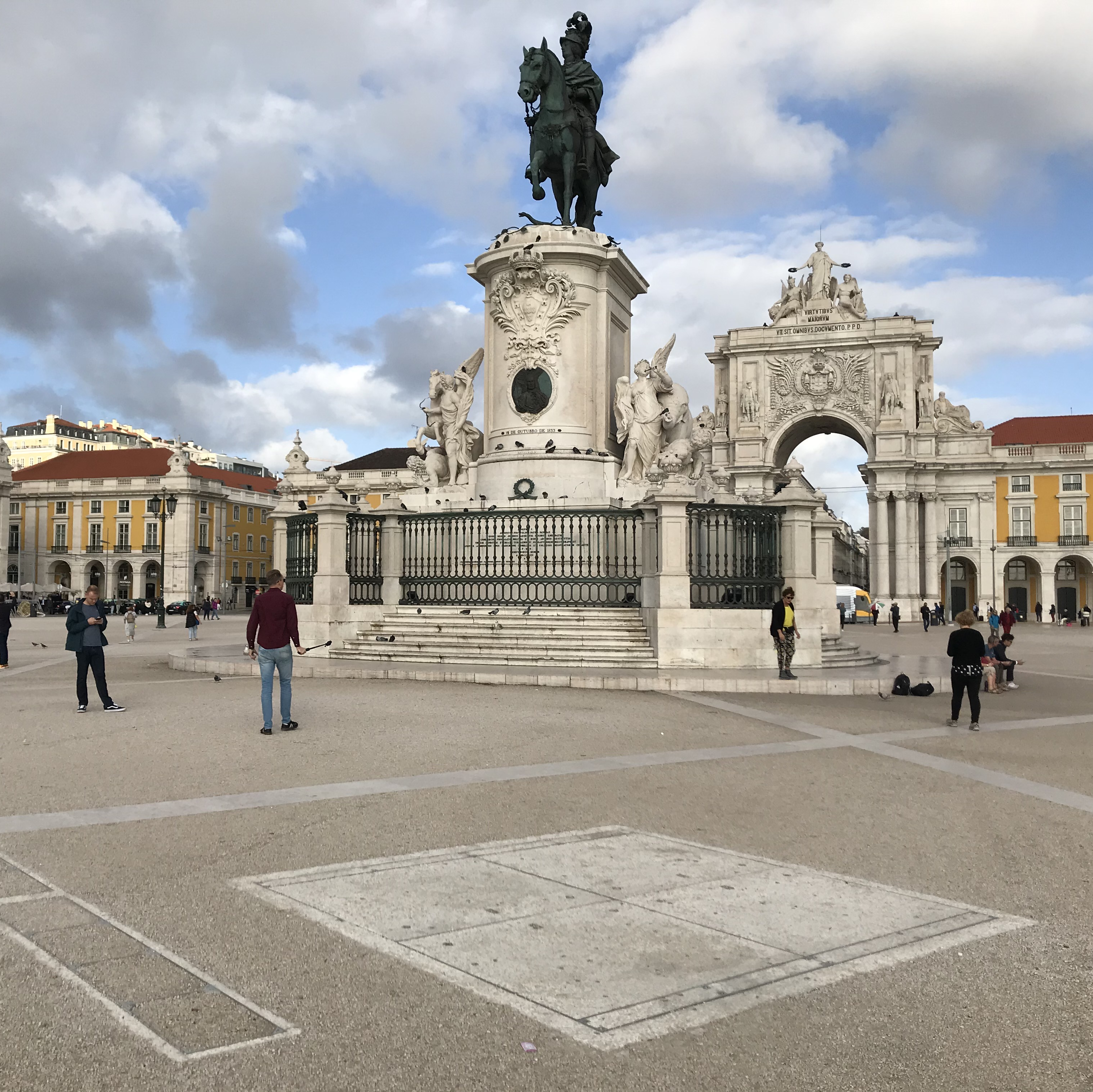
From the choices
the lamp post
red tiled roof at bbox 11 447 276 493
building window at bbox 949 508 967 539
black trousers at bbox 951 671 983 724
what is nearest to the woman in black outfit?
black trousers at bbox 951 671 983 724

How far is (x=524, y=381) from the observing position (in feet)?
62.2

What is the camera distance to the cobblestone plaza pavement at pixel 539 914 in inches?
123

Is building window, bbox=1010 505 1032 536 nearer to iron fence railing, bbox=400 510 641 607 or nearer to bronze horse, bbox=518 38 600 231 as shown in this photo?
bronze horse, bbox=518 38 600 231

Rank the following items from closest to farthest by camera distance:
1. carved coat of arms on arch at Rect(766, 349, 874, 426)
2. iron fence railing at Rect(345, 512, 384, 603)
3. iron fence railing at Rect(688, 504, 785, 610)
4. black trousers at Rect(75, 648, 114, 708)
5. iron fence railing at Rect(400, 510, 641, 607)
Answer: black trousers at Rect(75, 648, 114, 708) → iron fence railing at Rect(688, 504, 785, 610) → iron fence railing at Rect(400, 510, 641, 607) → iron fence railing at Rect(345, 512, 384, 603) → carved coat of arms on arch at Rect(766, 349, 874, 426)

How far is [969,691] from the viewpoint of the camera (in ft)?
33.8

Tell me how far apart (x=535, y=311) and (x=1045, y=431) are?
221 feet

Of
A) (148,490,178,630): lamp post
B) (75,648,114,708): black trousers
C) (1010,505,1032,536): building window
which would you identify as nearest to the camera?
(75,648,114,708): black trousers

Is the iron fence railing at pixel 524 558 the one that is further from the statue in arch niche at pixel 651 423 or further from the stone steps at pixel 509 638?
the statue in arch niche at pixel 651 423

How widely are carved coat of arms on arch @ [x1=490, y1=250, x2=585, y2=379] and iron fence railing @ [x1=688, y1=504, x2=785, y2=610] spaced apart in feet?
15.2

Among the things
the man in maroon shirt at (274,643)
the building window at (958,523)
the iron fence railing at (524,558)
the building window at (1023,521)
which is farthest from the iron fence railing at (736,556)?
the building window at (1023,521)

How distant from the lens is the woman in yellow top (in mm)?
13742

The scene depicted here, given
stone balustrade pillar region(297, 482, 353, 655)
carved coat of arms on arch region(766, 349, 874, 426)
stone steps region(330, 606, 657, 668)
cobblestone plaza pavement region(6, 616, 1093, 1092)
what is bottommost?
cobblestone plaza pavement region(6, 616, 1093, 1092)

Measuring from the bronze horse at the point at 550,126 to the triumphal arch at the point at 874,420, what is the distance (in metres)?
50.4

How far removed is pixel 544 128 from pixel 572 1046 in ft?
Answer: 61.8
